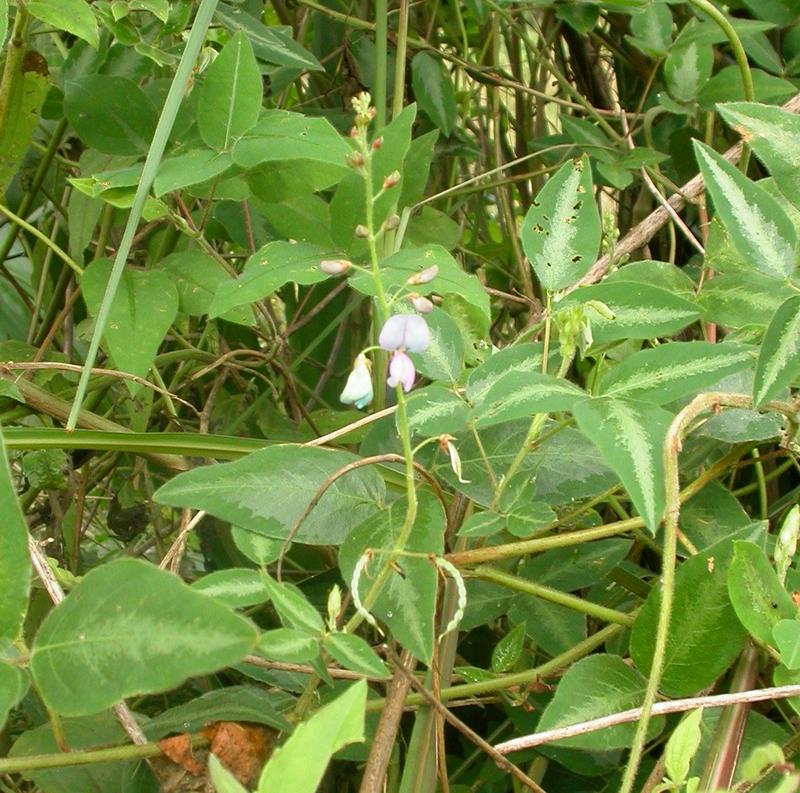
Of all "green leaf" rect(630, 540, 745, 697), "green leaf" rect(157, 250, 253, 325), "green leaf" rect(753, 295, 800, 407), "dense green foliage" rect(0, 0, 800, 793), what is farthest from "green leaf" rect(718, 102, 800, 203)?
"green leaf" rect(157, 250, 253, 325)

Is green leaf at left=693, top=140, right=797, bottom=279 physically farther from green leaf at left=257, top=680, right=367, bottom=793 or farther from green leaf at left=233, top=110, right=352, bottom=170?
green leaf at left=257, top=680, right=367, bottom=793

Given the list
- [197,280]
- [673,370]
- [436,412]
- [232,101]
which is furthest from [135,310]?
[673,370]

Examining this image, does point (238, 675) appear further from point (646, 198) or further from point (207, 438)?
point (646, 198)

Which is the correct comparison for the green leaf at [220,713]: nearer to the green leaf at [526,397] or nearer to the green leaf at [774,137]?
the green leaf at [526,397]

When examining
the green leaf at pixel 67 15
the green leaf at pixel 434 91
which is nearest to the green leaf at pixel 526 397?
the green leaf at pixel 67 15

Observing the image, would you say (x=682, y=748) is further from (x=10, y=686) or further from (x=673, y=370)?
(x=10, y=686)

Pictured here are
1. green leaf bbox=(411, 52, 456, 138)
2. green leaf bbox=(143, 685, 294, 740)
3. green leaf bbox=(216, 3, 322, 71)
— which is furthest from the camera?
green leaf bbox=(411, 52, 456, 138)
